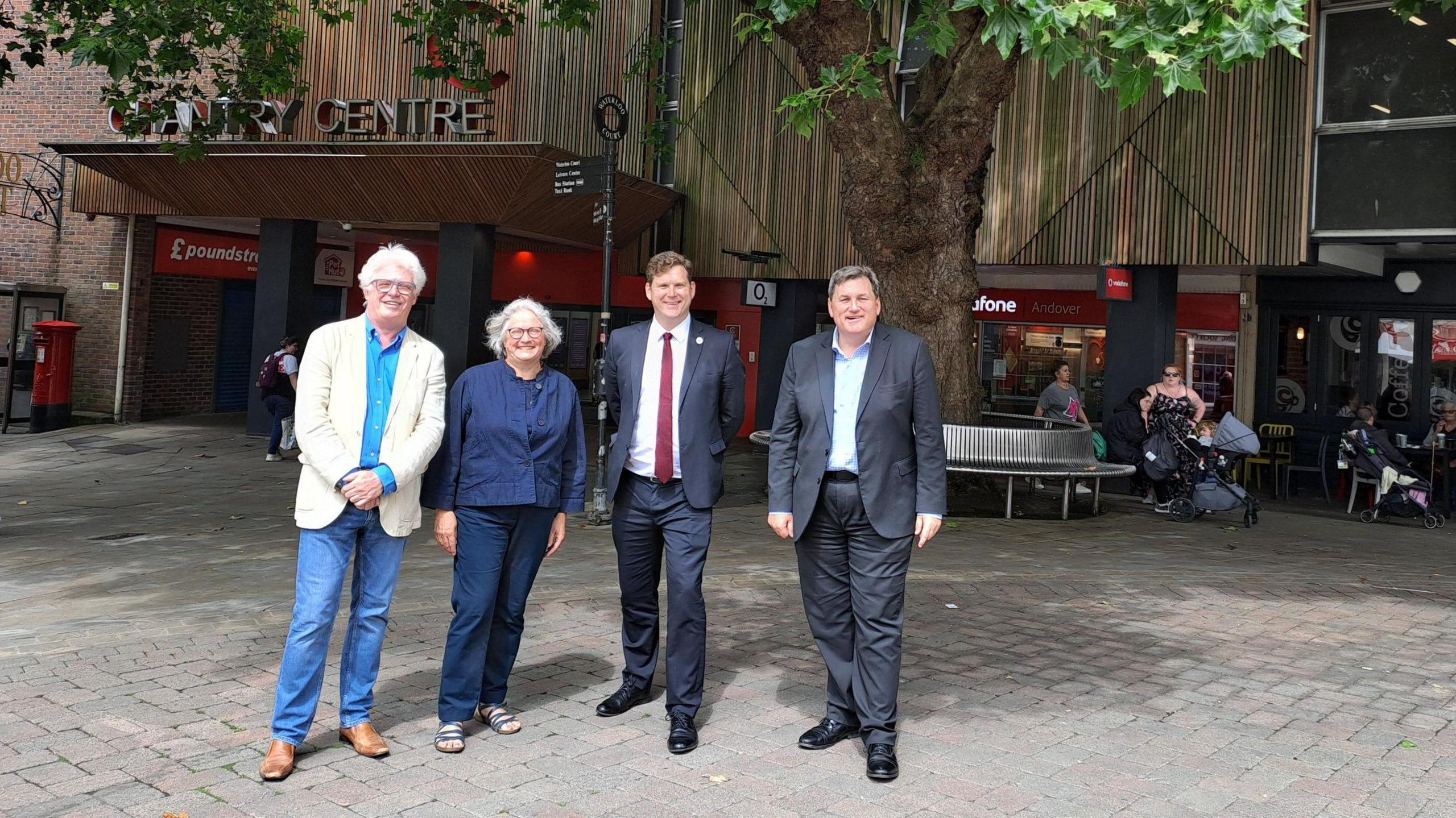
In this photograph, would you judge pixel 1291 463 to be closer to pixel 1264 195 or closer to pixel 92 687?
pixel 1264 195

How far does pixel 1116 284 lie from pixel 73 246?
1652 cm

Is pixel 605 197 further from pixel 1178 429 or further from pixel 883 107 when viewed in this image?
pixel 1178 429

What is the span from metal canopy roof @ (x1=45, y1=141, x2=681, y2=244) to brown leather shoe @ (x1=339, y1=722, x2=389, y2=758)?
39.3 ft

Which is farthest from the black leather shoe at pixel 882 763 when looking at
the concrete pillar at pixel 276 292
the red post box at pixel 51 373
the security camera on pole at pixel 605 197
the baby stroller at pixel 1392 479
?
the red post box at pixel 51 373

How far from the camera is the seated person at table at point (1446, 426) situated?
1470 centimetres

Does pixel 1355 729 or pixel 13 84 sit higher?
pixel 13 84

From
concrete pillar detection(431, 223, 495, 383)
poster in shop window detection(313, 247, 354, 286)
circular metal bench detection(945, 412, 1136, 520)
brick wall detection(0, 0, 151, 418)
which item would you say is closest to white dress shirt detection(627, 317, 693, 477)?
circular metal bench detection(945, 412, 1136, 520)

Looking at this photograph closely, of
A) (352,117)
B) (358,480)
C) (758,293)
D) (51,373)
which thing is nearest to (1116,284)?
(758,293)

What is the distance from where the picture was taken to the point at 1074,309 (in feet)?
68.3

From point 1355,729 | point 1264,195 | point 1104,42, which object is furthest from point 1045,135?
point 1355,729

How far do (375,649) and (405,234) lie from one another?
17.6m

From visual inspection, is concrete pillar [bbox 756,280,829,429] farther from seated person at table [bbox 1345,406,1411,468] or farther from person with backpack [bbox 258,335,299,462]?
A: seated person at table [bbox 1345,406,1411,468]

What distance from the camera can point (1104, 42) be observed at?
271 inches

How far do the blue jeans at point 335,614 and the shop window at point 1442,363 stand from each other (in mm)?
15998
